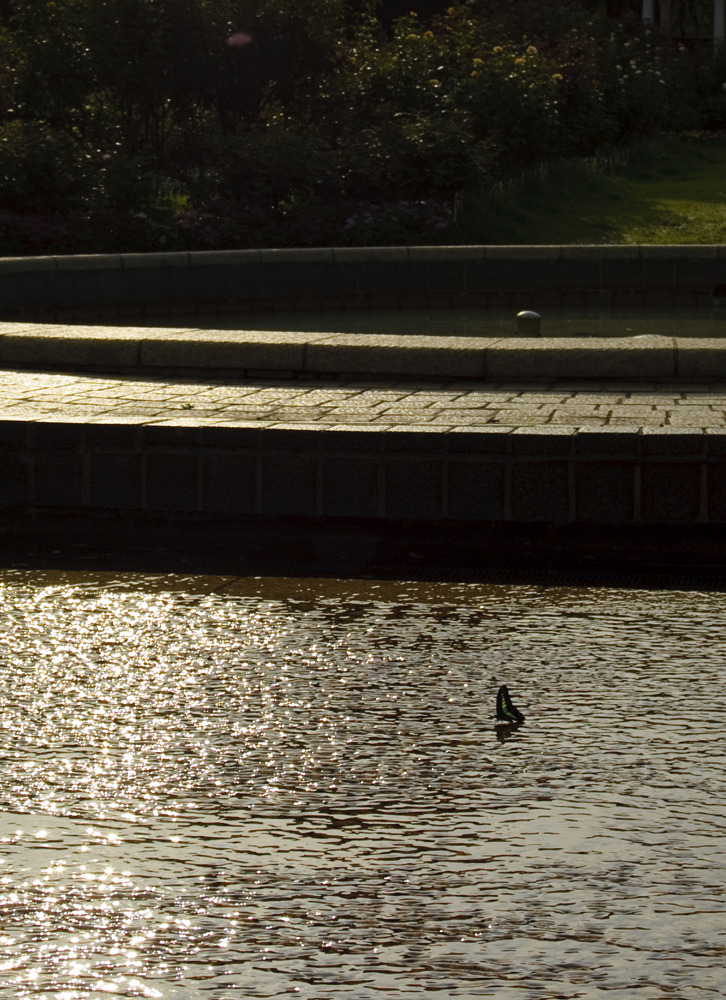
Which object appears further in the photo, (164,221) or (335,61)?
(335,61)

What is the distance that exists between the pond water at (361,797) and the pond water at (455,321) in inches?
273

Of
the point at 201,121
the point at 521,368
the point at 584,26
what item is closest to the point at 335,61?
the point at 201,121

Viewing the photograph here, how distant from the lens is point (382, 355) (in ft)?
28.2

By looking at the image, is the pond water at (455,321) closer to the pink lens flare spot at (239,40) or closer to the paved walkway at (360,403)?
the paved walkway at (360,403)

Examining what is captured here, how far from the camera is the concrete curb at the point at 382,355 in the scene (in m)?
8.49

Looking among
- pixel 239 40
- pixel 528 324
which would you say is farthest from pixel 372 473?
pixel 239 40

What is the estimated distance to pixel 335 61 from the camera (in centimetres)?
1991

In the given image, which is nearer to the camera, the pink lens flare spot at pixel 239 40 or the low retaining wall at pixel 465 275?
the low retaining wall at pixel 465 275

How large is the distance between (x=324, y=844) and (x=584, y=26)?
79.3 ft

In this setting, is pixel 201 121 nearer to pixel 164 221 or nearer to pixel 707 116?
pixel 164 221

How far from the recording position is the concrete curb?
27.9 ft

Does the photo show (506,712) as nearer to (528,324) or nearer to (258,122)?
(528,324)

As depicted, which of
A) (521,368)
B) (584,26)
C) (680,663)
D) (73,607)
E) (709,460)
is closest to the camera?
(680,663)

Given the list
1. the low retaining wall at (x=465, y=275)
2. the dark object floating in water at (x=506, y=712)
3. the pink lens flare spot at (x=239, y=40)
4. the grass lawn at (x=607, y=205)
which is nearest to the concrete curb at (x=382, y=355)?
the low retaining wall at (x=465, y=275)
